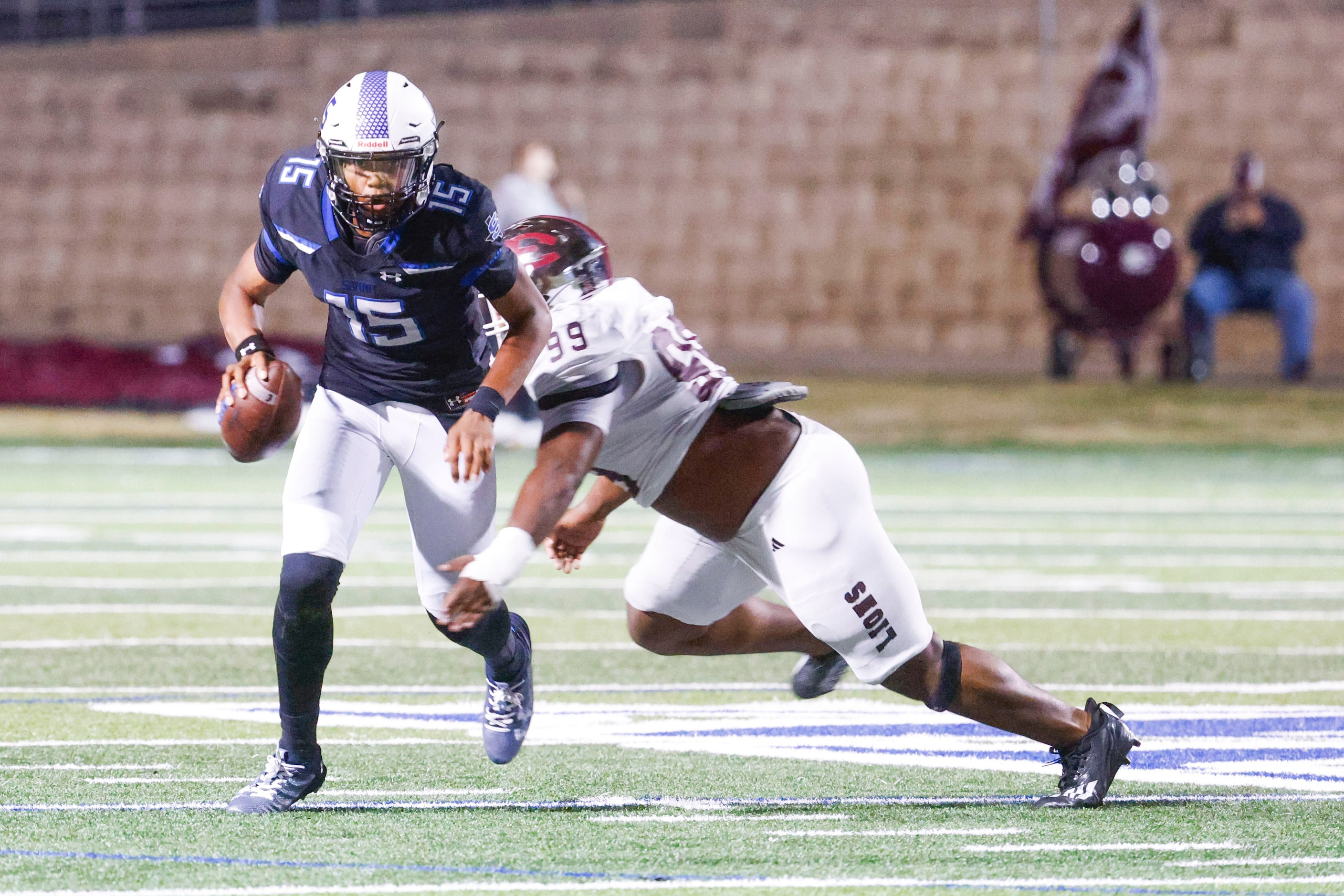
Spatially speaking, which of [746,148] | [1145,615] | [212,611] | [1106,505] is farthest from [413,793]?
[746,148]

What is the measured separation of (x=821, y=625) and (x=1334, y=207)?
680 inches

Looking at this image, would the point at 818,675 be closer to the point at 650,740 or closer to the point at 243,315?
the point at 650,740

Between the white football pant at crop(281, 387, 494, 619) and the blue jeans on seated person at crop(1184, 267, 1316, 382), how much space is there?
43.8 ft

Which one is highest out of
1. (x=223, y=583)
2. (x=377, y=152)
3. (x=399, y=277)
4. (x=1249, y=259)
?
(x=377, y=152)

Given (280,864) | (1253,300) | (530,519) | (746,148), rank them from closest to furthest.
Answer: (280,864) → (530,519) → (1253,300) → (746,148)

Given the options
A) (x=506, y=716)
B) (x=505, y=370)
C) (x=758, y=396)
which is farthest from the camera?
(x=506, y=716)

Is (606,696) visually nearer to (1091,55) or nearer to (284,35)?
(1091,55)

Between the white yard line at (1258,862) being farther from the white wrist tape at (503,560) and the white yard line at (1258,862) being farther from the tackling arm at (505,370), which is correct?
the tackling arm at (505,370)

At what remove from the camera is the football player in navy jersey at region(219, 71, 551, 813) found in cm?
457

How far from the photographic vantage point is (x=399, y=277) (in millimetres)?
4641

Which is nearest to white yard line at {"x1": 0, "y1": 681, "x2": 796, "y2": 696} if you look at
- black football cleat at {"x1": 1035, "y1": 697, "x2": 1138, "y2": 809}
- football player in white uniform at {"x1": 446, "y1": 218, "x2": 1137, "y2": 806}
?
football player in white uniform at {"x1": 446, "y1": 218, "x2": 1137, "y2": 806}

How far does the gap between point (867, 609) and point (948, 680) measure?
0.26m

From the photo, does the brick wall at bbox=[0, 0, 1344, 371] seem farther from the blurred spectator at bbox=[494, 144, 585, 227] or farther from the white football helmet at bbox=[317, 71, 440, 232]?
the white football helmet at bbox=[317, 71, 440, 232]

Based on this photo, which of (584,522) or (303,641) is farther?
(584,522)
